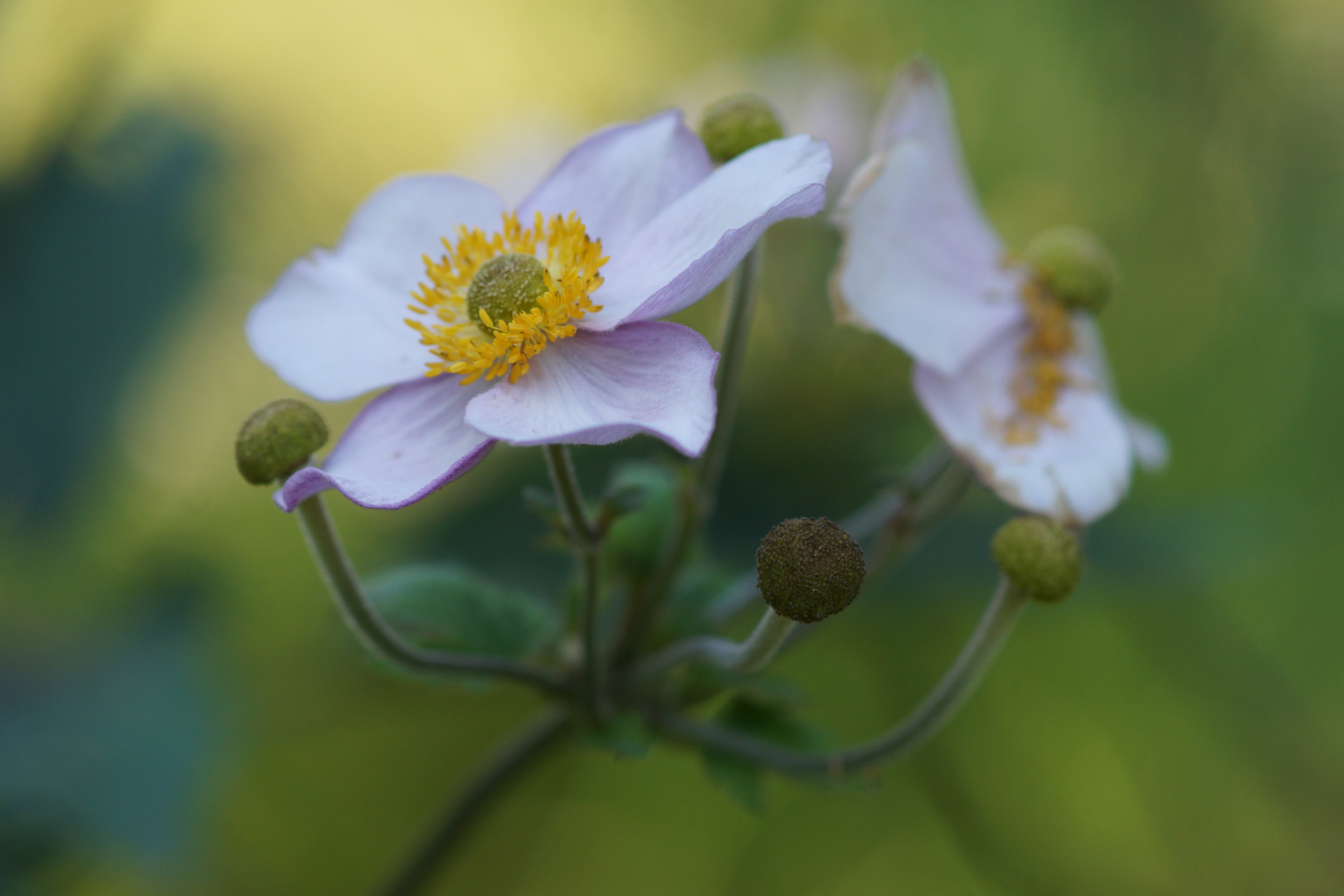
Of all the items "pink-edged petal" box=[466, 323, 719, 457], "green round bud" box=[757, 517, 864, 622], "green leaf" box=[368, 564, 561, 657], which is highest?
"pink-edged petal" box=[466, 323, 719, 457]

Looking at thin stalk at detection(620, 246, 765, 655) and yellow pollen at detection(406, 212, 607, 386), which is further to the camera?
thin stalk at detection(620, 246, 765, 655)

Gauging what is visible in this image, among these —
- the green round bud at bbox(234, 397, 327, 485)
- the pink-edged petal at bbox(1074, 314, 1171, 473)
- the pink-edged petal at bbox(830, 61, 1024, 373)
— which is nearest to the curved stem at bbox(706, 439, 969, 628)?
the pink-edged petal at bbox(830, 61, 1024, 373)

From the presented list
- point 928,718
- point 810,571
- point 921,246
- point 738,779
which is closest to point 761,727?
point 738,779

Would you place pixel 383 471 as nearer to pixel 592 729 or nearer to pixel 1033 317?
pixel 592 729

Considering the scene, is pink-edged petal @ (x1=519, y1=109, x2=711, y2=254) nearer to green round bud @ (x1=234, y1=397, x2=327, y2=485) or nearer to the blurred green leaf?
green round bud @ (x1=234, y1=397, x2=327, y2=485)

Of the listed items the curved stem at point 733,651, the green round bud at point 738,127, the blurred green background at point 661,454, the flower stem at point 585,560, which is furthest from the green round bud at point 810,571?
the blurred green background at point 661,454

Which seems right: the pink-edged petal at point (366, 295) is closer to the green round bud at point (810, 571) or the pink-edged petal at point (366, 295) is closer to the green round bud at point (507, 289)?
the green round bud at point (507, 289)
